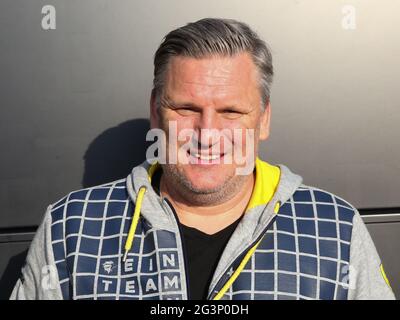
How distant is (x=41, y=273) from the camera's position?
1.13 metres

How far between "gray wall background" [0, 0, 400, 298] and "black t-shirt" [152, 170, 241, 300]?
0.35m

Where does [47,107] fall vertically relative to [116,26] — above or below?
below

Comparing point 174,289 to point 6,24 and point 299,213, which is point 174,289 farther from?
point 6,24

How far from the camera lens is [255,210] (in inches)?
46.2

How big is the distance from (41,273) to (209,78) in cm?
55

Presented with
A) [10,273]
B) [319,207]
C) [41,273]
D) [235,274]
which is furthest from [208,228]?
[10,273]

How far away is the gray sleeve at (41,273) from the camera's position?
3.67ft

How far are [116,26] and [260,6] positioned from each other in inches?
14.9

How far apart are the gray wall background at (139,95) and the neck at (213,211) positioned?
25 cm

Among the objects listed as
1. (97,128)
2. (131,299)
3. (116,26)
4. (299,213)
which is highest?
(116,26)

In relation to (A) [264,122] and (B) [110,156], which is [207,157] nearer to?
(A) [264,122]

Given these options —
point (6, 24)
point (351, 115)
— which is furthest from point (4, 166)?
point (351, 115)

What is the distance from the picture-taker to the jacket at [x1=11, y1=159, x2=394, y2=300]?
3.59ft

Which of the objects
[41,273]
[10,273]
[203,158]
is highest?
[203,158]
